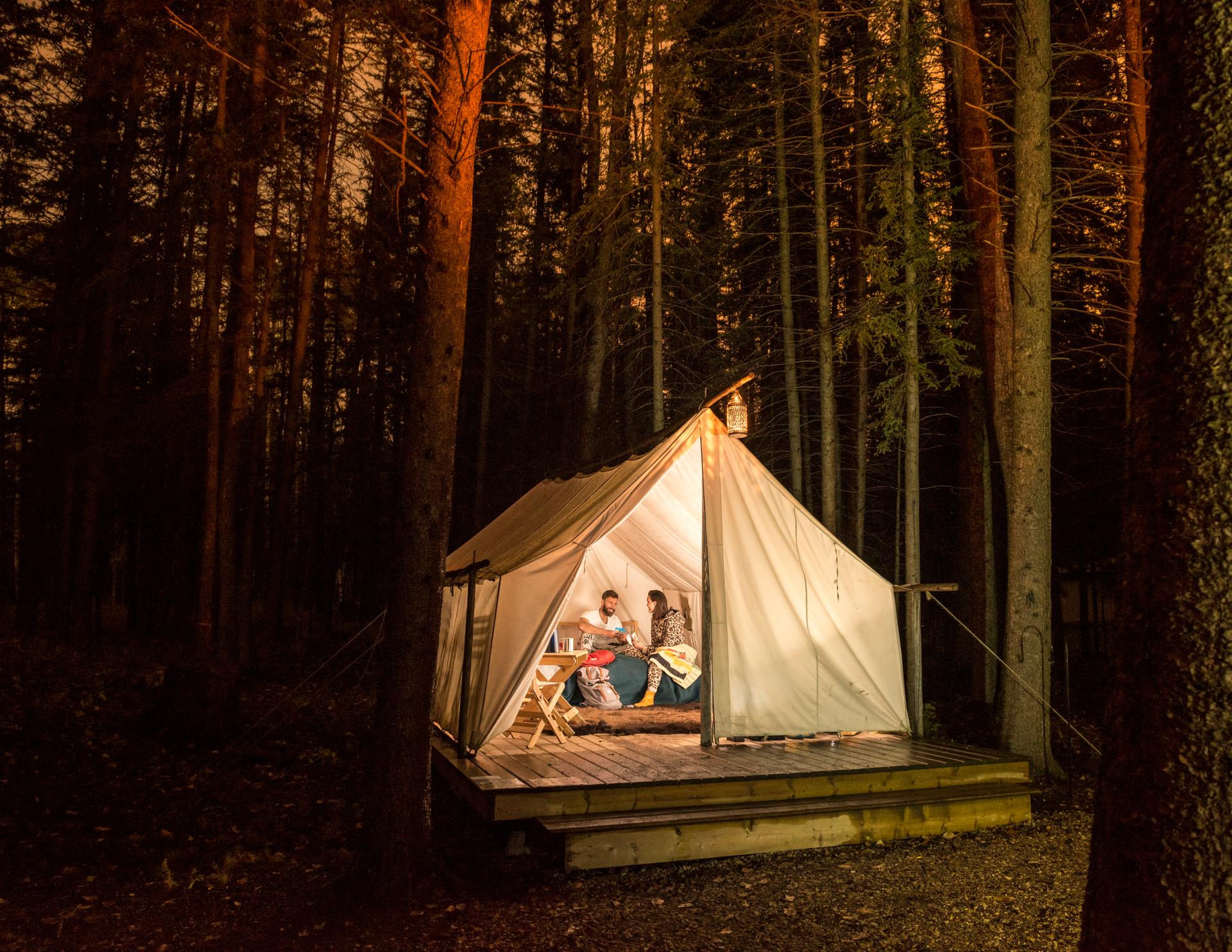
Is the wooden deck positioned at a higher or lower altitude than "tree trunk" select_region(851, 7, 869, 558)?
lower

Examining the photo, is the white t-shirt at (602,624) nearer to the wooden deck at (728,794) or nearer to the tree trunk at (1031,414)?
the wooden deck at (728,794)

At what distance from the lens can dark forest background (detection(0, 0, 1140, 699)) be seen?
979 cm

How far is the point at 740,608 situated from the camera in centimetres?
648

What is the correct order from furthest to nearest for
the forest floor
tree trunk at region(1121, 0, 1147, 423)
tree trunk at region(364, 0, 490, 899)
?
1. tree trunk at region(1121, 0, 1147, 423)
2. tree trunk at region(364, 0, 490, 899)
3. the forest floor

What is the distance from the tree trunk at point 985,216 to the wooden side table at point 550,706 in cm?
430

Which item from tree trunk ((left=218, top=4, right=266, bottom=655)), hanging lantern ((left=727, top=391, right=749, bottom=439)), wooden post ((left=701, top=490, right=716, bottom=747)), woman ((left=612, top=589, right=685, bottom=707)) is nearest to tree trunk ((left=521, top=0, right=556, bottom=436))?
tree trunk ((left=218, top=4, right=266, bottom=655))

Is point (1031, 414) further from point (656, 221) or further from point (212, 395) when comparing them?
point (212, 395)

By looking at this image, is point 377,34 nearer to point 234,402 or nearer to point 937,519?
point 234,402

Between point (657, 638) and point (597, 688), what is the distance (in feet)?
2.65

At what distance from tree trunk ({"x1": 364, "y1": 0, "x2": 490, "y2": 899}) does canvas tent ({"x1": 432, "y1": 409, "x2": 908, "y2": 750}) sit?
64.2 inches

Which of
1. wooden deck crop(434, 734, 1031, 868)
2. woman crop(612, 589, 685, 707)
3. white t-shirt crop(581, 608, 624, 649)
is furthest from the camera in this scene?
white t-shirt crop(581, 608, 624, 649)

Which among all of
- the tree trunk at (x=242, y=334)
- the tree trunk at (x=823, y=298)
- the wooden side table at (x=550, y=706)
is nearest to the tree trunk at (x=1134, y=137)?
the tree trunk at (x=823, y=298)

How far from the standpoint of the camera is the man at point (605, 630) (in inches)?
329

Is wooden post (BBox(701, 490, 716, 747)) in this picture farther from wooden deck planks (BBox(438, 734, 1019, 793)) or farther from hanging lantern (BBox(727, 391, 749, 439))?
hanging lantern (BBox(727, 391, 749, 439))
